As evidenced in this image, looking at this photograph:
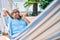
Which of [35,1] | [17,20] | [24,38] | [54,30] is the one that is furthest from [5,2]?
[54,30]

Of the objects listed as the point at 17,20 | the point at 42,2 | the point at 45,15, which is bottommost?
the point at 45,15

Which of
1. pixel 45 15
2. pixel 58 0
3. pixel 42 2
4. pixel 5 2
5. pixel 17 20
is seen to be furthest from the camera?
pixel 5 2

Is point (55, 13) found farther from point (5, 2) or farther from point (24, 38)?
point (5, 2)

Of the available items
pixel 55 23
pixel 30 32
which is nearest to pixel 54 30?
pixel 55 23

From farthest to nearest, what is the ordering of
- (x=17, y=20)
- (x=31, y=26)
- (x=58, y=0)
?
(x=17, y=20) → (x=31, y=26) → (x=58, y=0)

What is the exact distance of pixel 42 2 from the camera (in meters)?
4.41

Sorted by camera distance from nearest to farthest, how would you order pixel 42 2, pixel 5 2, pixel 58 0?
pixel 58 0
pixel 42 2
pixel 5 2

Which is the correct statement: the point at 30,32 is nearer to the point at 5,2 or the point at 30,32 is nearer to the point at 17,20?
the point at 17,20

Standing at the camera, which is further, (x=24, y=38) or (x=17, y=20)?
(x=17, y=20)

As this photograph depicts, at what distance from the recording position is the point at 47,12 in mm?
1071

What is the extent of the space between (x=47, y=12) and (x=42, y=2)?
3.37 meters

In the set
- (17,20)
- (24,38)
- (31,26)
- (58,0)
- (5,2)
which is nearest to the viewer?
(58,0)

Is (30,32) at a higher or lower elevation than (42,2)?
lower

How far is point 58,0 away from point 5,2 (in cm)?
473
